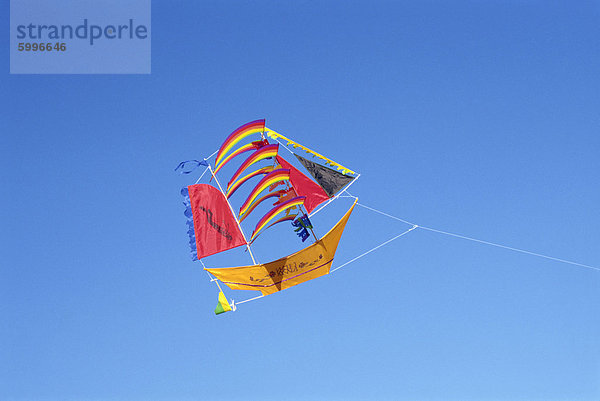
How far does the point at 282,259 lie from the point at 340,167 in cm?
228

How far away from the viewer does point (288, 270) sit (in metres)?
19.7

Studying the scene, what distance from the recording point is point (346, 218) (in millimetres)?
19859

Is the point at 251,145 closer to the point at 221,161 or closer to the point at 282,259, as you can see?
the point at 221,161

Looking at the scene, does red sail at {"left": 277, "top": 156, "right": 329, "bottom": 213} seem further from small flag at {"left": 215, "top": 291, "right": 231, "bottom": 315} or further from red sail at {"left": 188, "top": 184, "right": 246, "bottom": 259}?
small flag at {"left": 215, "top": 291, "right": 231, "bottom": 315}

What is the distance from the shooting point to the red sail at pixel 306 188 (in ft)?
66.8

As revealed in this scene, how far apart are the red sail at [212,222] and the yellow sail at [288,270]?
487mm

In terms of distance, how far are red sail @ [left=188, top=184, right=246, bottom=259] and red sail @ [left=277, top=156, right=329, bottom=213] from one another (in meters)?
1.48

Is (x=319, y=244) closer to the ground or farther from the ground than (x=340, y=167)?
closer to the ground

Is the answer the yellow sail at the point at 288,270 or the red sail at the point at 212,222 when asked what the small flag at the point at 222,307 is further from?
the red sail at the point at 212,222

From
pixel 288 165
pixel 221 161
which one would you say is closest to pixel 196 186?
pixel 221 161

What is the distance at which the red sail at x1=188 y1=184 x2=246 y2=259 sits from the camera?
1995 cm

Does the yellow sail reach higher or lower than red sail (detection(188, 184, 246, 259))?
lower

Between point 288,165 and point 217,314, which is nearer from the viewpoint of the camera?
point 217,314

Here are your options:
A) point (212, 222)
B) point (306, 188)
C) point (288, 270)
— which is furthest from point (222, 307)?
point (306, 188)
